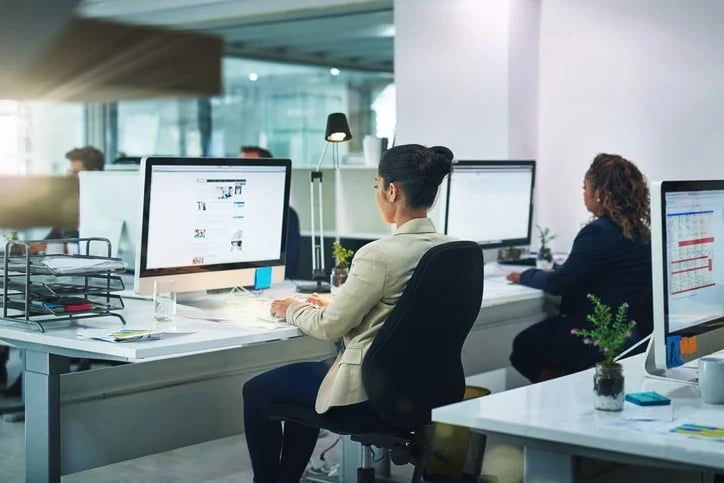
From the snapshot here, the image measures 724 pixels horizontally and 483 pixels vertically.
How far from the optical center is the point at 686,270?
2.39 metres

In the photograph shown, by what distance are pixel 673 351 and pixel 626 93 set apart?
304cm

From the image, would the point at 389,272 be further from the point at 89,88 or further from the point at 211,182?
the point at 89,88

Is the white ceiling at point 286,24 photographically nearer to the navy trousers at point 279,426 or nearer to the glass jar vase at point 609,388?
the navy trousers at point 279,426

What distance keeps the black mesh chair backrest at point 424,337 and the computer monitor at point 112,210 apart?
5.14 feet

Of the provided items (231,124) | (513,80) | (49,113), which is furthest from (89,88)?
(513,80)

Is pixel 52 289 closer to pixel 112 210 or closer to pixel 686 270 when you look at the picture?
pixel 112 210

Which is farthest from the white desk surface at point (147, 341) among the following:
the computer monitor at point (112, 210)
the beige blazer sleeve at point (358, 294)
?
the computer monitor at point (112, 210)

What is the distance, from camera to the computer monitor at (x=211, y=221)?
3383 mm

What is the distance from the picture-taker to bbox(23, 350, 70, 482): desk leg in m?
2.93

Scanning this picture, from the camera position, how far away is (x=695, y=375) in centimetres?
246

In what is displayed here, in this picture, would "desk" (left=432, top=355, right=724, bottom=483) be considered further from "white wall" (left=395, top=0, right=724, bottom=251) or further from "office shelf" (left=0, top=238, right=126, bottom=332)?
"white wall" (left=395, top=0, right=724, bottom=251)

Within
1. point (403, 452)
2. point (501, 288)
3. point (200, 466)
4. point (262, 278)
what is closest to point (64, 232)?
point (200, 466)

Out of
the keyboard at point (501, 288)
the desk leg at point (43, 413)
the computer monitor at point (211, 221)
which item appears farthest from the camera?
the keyboard at point (501, 288)

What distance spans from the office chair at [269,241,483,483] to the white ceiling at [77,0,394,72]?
3.59 metres
